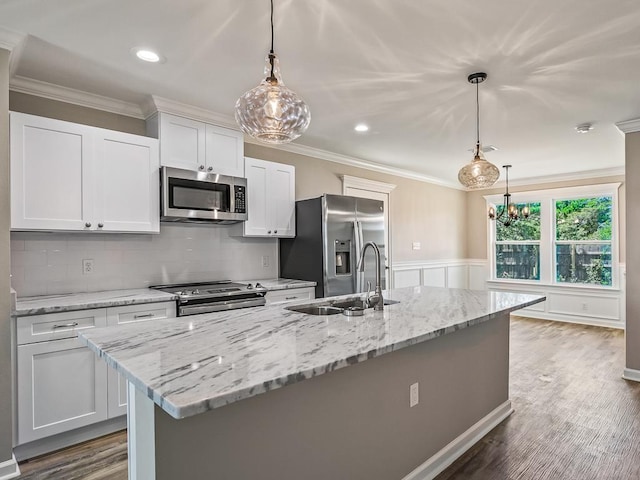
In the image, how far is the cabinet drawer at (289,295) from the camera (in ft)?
11.7

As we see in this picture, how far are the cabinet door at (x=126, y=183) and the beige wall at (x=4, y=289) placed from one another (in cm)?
61

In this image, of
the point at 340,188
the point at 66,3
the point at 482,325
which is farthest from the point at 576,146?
the point at 66,3

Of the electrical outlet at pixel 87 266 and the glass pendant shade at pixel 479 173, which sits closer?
the glass pendant shade at pixel 479 173

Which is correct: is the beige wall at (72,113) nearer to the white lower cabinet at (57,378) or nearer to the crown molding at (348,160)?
the crown molding at (348,160)

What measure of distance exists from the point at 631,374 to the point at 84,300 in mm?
4731

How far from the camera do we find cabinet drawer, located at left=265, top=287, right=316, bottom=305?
3.57m

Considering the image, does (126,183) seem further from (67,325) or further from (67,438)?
(67,438)

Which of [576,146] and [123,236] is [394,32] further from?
[576,146]

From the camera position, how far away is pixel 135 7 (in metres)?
1.94

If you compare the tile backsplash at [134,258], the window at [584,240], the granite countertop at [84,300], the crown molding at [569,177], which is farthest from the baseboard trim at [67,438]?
the window at [584,240]

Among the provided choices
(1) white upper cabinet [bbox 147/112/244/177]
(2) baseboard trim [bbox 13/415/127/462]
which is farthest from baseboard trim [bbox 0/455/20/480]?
(1) white upper cabinet [bbox 147/112/244/177]

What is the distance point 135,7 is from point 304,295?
8.75 feet

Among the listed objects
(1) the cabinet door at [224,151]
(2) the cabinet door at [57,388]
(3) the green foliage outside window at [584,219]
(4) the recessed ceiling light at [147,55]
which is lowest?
(2) the cabinet door at [57,388]

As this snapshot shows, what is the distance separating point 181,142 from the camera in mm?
3291
